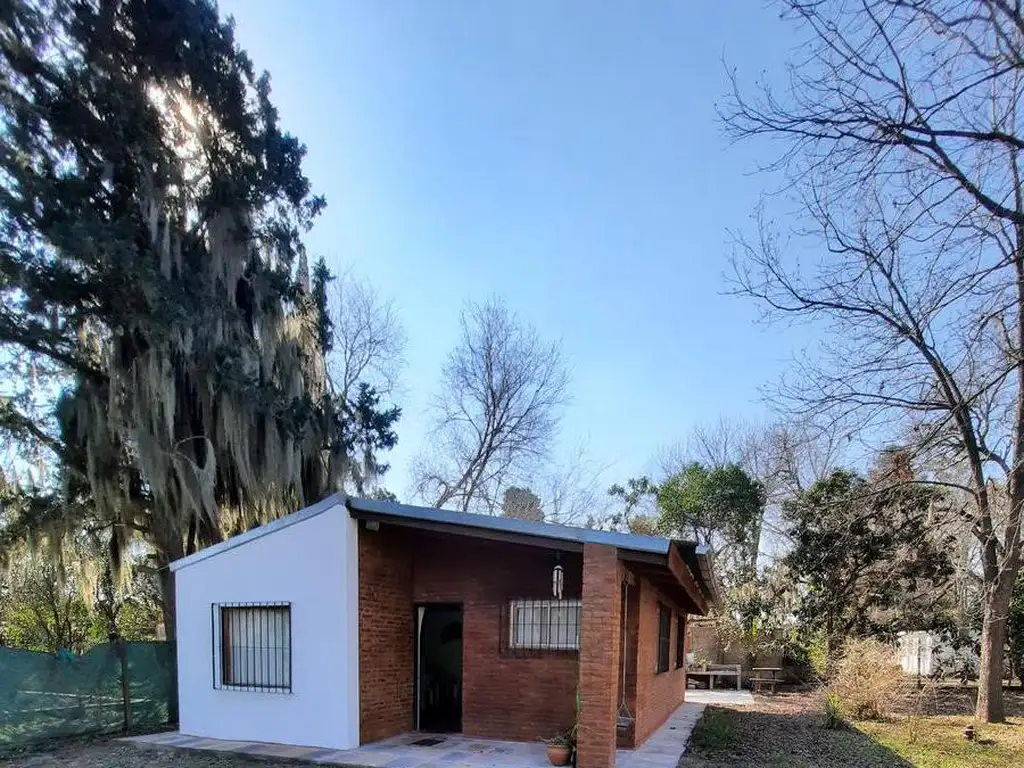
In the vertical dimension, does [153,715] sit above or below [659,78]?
below

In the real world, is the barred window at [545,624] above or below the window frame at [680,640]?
below

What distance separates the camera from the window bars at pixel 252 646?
28.5 feet

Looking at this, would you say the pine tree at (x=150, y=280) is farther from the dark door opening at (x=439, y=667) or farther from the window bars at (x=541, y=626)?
the window bars at (x=541, y=626)

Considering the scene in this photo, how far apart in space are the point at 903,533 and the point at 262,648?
15.4 metres

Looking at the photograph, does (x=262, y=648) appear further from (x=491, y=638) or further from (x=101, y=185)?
(x=101, y=185)

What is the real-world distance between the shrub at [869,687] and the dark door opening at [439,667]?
7.06 metres

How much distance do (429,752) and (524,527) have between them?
2977mm

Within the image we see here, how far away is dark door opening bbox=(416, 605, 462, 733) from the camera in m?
9.65

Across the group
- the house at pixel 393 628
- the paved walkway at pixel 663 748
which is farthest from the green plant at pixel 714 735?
the house at pixel 393 628

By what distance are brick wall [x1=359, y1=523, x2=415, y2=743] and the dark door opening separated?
222mm

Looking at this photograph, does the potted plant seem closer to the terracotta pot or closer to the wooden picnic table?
the terracotta pot

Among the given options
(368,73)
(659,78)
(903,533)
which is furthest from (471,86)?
(903,533)

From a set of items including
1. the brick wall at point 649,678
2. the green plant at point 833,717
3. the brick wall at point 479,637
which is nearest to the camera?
the brick wall at point 479,637

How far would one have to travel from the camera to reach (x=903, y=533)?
56.0 feet
